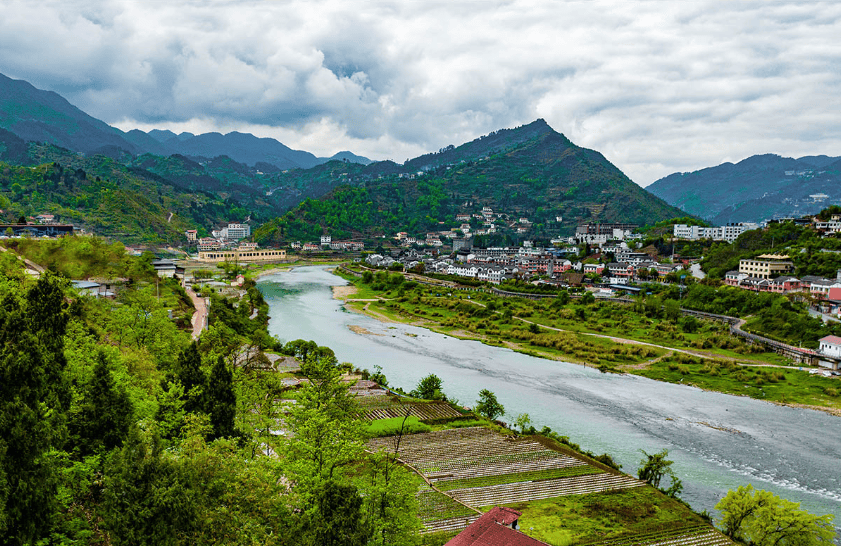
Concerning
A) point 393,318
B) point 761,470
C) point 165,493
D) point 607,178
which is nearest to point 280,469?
point 165,493

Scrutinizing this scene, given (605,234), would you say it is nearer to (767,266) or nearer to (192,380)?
(767,266)

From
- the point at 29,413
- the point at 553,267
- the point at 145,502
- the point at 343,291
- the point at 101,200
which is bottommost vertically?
the point at 343,291

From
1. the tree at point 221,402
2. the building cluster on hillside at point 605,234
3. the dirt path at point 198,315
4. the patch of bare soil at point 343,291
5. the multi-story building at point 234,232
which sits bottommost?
the patch of bare soil at point 343,291

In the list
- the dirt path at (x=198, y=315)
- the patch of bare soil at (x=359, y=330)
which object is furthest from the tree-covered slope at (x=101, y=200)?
the patch of bare soil at (x=359, y=330)

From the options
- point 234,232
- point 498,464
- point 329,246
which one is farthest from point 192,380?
point 234,232

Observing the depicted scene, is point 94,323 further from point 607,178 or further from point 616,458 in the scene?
point 607,178

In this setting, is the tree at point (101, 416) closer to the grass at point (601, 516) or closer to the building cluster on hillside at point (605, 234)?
the grass at point (601, 516)

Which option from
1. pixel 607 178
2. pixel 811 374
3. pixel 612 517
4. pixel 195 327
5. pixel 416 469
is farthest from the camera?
pixel 607 178
